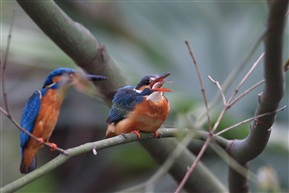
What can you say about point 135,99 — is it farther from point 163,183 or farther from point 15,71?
point 15,71

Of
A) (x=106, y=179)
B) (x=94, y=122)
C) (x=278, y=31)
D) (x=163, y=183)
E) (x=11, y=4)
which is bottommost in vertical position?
(x=106, y=179)

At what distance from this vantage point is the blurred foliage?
3.11 m

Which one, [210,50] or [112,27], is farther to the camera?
[112,27]

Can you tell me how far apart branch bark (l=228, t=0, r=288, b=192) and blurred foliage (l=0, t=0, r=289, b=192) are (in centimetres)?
91

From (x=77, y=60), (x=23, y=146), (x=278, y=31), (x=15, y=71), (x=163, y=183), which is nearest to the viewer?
(x=278, y=31)

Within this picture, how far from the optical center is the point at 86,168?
3855 millimetres

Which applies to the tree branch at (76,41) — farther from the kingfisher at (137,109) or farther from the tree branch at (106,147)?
the tree branch at (106,147)

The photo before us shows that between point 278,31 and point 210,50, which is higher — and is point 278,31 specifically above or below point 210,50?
above

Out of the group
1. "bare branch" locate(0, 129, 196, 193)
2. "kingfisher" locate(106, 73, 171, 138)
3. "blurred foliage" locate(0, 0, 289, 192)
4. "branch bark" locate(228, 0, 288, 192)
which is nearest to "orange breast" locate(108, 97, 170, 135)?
"kingfisher" locate(106, 73, 171, 138)

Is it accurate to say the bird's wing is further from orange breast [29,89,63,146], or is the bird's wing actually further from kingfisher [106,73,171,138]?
orange breast [29,89,63,146]

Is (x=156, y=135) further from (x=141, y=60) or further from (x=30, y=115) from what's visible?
(x=141, y=60)

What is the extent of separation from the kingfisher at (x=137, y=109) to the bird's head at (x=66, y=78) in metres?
0.17

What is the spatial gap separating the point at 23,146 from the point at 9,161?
2.31 m

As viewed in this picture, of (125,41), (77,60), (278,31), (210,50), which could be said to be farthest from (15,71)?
(278,31)
